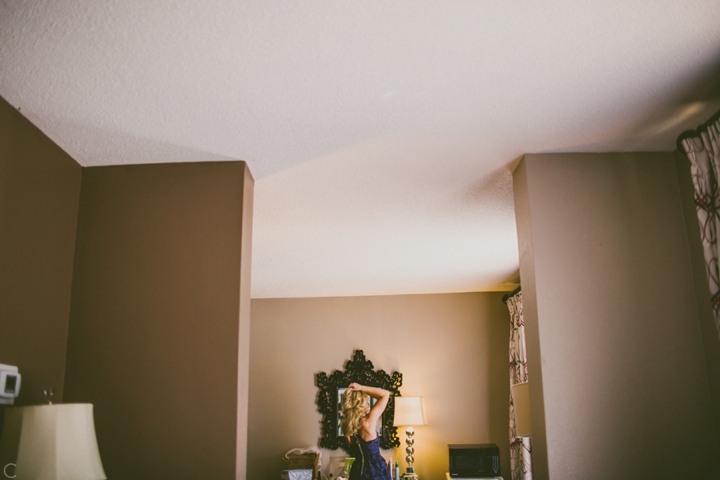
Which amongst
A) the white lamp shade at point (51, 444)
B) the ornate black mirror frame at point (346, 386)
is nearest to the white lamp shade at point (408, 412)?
the ornate black mirror frame at point (346, 386)

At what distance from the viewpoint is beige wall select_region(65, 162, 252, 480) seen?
9.33ft

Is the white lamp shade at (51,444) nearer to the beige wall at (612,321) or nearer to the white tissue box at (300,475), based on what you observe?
the beige wall at (612,321)

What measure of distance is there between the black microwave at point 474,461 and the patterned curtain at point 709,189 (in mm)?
3677

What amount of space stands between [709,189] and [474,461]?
4.02 m

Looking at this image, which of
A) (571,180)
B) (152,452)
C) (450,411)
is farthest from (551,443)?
(450,411)

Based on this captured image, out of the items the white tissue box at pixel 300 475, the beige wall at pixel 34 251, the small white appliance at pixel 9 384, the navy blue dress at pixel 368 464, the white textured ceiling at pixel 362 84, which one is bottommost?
the white tissue box at pixel 300 475

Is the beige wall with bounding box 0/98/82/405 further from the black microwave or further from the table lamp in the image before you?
the table lamp

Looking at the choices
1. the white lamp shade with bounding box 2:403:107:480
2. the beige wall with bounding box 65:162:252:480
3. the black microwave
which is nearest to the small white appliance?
the white lamp shade with bounding box 2:403:107:480

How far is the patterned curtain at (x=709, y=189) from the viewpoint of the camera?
8.35 ft

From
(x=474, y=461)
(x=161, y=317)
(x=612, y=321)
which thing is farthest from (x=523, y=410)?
(x=474, y=461)

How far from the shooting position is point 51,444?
2219 mm

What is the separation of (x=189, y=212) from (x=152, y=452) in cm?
119

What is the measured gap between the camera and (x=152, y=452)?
9.28 ft

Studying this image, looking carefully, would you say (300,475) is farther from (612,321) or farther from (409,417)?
(612,321)
